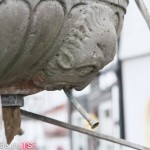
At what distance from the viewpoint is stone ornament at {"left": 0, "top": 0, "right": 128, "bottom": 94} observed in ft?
4.57

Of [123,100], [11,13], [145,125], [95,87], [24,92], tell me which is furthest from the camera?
[95,87]

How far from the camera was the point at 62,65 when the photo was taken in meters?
1.51

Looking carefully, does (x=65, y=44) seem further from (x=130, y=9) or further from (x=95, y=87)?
(x=95, y=87)

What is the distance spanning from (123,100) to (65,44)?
5.23m

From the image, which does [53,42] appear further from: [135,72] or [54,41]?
[135,72]

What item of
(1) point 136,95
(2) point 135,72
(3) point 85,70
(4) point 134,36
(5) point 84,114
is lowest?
(1) point 136,95

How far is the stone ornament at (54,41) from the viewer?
1.39m

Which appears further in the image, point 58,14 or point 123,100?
point 123,100

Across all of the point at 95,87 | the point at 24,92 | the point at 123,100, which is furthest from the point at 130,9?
the point at 24,92

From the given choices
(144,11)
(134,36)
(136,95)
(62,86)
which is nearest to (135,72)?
(136,95)

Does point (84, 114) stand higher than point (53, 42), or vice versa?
point (53, 42)

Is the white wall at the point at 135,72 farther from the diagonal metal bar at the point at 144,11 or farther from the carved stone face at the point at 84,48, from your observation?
the carved stone face at the point at 84,48

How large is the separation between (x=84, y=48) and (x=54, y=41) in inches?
2.7

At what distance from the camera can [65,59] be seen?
151 centimetres
